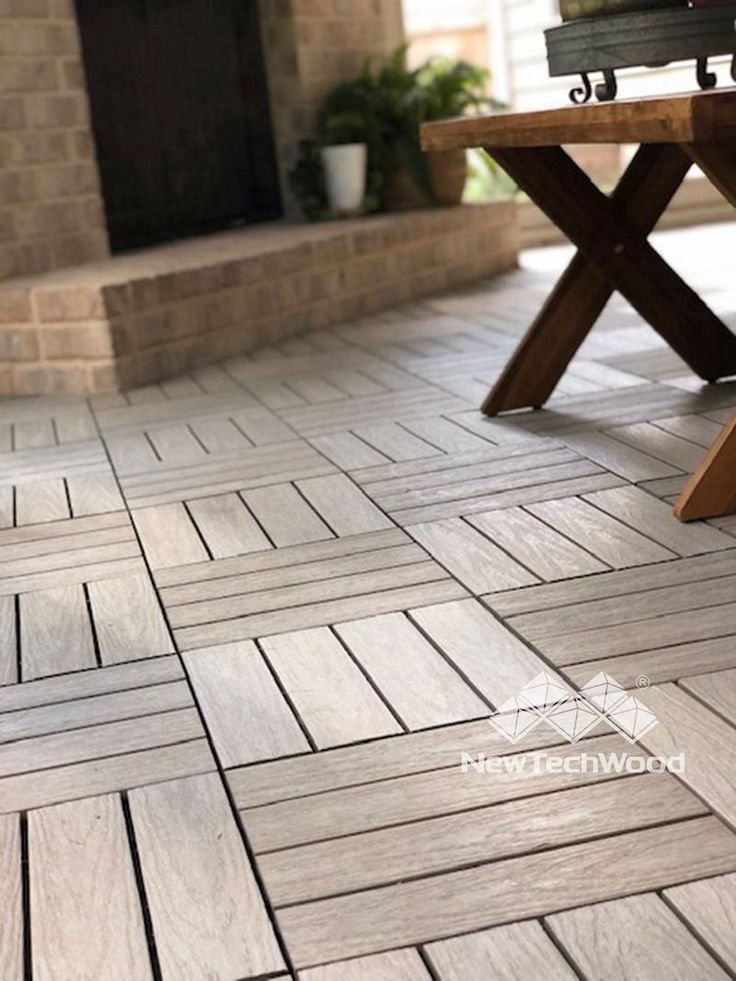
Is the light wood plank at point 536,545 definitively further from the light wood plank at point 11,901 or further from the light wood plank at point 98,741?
the light wood plank at point 11,901

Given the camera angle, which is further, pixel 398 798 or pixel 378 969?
pixel 398 798

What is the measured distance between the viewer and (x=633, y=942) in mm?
1105

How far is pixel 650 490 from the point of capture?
2344 mm

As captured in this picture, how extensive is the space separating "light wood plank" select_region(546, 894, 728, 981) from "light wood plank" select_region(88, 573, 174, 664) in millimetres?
831

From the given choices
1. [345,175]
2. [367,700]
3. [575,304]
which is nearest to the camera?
[367,700]

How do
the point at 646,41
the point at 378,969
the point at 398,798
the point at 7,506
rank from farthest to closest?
1. the point at 7,506
2. the point at 646,41
3. the point at 398,798
4. the point at 378,969

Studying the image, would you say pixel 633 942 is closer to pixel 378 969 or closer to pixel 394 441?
pixel 378 969

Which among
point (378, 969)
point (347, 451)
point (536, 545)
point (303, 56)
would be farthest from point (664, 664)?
point (303, 56)

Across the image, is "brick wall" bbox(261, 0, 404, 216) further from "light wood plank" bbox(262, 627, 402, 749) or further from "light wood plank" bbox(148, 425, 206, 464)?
"light wood plank" bbox(262, 627, 402, 749)

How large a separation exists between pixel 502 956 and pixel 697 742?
1.36 feet

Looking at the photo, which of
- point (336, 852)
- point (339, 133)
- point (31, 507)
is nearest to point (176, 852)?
point (336, 852)

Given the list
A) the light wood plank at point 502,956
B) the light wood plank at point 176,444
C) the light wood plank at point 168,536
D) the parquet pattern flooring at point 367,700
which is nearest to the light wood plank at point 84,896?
the parquet pattern flooring at point 367,700

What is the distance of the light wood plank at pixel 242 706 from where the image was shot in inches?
59.4

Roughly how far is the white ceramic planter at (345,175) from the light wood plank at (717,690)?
412 cm
